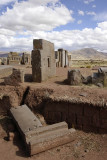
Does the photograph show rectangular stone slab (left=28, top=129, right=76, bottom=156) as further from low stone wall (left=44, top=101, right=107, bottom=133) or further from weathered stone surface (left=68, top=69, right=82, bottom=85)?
weathered stone surface (left=68, top=69, right=82, bottom=85)

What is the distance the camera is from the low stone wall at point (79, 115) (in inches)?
242

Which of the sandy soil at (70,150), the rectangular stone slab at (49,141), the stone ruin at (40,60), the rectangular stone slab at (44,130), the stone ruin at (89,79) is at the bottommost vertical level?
the sandy soil at (70,150)

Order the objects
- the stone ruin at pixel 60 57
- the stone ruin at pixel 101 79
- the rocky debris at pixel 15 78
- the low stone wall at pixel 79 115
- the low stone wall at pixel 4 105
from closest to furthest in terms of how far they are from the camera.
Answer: the low stone wall at pixel 79 115 → the low stone wall at pixel 4 105 → the rocky debris at pixel 15 78 → the stone ruin at pixel 101 79 → the stone ruin at pixel 60 57

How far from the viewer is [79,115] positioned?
6473 millimetres

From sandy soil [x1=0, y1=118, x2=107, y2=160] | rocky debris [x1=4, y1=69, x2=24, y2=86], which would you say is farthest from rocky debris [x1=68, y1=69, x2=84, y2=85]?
sandy soil [x1=0, y1=118, x2=107, y2=160]

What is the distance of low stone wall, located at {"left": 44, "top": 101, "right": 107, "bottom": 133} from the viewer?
242 inches

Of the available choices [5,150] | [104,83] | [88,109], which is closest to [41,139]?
[5,150]

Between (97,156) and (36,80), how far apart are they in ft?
17.9

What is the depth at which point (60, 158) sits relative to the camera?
5.01m

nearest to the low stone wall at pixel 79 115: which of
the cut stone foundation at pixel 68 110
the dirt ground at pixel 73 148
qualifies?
the cut stone foundation at pixel 68 110

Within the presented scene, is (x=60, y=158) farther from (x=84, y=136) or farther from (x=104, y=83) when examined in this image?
(x=104, y=83)

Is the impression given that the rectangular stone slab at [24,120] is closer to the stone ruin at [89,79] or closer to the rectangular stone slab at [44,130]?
the rectangular stone slab at [44,130]

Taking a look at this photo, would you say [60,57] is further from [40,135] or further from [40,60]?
[40,135]

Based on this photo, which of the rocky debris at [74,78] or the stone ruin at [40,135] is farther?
the rocky debris at [74,78]
